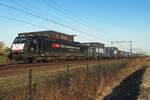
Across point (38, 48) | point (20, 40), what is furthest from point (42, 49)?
point (20, 40)

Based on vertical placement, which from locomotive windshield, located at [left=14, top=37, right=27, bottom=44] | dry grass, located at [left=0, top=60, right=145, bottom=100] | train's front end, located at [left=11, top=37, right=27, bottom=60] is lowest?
dry grass, located at [left=0, top=60, right=145, bottom=100]

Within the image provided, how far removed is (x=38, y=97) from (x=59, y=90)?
6.46 ft

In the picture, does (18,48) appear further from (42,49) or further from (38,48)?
(42,49)

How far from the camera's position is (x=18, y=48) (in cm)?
3038

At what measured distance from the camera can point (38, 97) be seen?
1073 cm

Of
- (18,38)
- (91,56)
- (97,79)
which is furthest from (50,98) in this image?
(91,56)

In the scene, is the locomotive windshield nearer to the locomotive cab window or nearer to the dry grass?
the locomotive cab window

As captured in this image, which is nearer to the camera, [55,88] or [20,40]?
[55,88]

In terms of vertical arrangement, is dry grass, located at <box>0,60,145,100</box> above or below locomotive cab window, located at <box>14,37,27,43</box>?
below

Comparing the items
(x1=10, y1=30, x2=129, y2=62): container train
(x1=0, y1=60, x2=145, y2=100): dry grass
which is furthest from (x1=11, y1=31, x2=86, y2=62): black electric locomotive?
(x1=0, y1=60, x2=145, y2=100): dry grass

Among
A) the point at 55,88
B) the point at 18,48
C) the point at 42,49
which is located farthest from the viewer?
the point at 42,49

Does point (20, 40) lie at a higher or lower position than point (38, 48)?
higher

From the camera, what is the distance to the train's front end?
29.7m

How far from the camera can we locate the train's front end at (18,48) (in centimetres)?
2970
